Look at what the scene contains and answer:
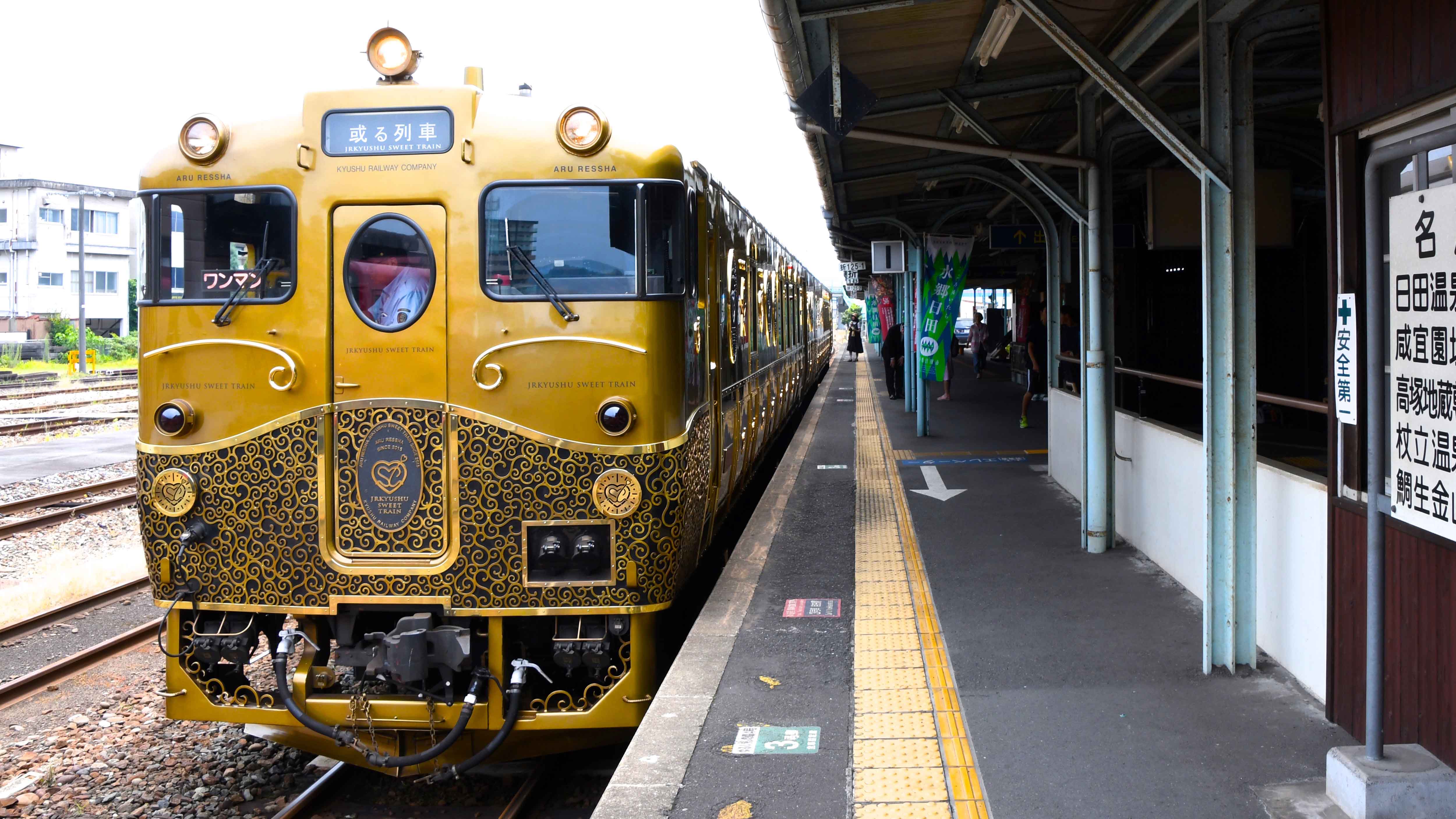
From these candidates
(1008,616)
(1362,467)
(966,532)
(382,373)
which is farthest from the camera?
(966,532)

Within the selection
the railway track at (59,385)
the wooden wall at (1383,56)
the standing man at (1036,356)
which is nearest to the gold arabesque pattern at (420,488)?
the wooden wall at (1383,56)

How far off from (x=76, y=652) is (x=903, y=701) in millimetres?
5667

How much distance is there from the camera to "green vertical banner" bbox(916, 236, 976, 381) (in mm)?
15211

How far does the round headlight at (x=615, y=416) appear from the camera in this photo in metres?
5.07

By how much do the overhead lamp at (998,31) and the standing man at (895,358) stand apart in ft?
51.3

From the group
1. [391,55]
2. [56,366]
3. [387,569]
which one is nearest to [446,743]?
[387,569]

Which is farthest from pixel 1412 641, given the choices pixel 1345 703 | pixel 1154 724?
pixel 1154 724

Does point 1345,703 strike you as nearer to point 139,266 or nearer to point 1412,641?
point 1412,641

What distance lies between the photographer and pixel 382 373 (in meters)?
5.12

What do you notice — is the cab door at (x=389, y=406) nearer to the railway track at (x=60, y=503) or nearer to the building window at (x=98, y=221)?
the railway track at (x=60, y=503)

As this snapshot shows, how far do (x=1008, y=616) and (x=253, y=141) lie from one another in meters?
4.49

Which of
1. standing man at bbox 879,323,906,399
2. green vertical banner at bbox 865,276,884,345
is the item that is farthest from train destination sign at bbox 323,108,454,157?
green vertical banner at bbox 865,276,884,345

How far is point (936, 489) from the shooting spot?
10789 millimetres

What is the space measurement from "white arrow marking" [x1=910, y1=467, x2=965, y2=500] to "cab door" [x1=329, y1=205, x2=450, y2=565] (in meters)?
6.03
